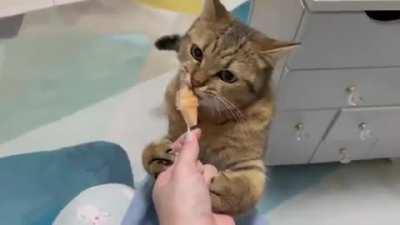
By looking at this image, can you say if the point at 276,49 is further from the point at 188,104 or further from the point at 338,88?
the point at 338,88

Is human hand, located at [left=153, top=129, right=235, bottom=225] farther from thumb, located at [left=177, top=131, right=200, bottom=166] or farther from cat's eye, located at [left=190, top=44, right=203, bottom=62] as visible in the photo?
cat's eye, located at [left=190, top=44, right=203, bottom=62]

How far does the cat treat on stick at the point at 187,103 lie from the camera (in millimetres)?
799

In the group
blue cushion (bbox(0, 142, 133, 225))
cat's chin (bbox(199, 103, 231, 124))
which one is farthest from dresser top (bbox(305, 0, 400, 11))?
blue cushion (bbox(0, 142, 133, 225))

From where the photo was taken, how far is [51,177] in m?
1.15

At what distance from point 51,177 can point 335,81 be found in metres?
0.60

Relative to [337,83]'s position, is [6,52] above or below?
below

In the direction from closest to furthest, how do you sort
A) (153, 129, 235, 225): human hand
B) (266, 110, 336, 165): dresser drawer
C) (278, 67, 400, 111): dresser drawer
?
(153, 129, 235, 225): human hand → (278, 67, 400, 111): dresser drawer → (266, 110, 336, 165): dresser drawer

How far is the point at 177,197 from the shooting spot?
718mm

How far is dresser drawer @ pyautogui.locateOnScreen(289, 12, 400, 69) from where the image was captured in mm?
896

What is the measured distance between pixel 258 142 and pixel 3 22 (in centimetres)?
91

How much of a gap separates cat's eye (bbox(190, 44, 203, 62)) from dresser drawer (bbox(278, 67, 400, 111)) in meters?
0.26

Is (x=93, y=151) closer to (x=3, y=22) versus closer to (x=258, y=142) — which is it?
(x=258, y=142)

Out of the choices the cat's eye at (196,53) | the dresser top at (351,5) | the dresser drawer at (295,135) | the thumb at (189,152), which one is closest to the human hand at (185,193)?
the thumb at (189,152)

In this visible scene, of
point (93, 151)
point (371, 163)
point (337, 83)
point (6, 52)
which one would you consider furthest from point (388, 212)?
point (6, 52)
